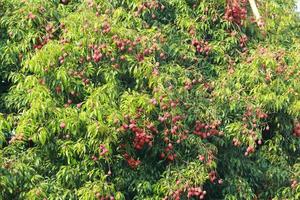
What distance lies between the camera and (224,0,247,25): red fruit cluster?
838cm

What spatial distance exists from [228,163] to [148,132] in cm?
125

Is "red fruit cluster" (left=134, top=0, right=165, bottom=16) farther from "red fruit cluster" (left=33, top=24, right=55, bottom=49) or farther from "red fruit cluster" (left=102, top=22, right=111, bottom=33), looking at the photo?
"red fruit cluster" (left=33, top=24, right=55, bottom=49)

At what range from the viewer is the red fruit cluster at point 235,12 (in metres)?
8.38

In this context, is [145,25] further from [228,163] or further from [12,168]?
[12,168]

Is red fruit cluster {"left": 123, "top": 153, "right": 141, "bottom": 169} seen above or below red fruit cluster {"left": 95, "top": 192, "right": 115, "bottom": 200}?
above

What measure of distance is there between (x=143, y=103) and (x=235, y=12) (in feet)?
7.18

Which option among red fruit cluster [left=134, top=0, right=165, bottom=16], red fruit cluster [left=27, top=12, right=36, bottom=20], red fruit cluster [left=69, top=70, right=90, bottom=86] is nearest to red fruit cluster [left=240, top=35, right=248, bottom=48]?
red fruit cluster [left=134, top=0, right=165, bottom=16]

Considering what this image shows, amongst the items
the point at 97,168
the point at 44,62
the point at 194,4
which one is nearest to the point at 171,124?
the point at 97,168

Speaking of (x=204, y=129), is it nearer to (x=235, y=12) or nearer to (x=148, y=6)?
(x=148, y=6)

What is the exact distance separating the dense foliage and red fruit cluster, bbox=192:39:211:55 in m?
0.02

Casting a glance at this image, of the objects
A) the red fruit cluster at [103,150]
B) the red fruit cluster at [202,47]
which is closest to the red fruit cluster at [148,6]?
the red fruit cluster at [202,47]

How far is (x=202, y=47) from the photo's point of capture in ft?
27.0

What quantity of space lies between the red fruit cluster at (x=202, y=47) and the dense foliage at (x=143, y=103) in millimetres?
16

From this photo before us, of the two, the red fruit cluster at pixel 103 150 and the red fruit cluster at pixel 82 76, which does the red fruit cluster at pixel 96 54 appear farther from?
the red fruit cluster at pixel 103 150
